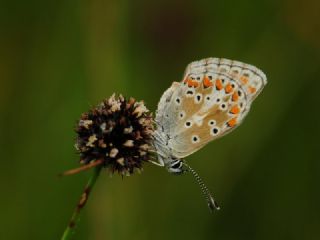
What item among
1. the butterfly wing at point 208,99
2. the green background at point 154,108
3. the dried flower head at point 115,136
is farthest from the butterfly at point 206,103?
the green background at point 154,108

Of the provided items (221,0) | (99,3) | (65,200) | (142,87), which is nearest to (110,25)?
(99,3)

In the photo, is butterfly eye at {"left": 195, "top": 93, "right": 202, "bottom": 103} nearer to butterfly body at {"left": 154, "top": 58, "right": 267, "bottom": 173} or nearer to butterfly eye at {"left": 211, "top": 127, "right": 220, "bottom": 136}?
butterfly body at {"left": 154, "top": 58, "right": 267, "bottom": 173}

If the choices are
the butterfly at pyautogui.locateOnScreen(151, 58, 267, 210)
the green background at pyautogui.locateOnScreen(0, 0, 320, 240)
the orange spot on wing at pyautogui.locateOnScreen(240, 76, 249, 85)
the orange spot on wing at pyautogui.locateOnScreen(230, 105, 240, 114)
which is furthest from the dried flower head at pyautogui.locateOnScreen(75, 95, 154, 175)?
the green background at pyautogui.locateOnScreen(0, 0, 320, 240)

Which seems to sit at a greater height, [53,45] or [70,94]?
[53,45]

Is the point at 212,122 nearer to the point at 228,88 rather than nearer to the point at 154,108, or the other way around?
the point at 228,88

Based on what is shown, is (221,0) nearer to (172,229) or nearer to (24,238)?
(172,229)

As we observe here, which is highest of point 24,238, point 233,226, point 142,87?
point 142,87

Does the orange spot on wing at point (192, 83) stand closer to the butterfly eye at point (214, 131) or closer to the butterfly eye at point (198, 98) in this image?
the butterfly eye at point (198, 98)
